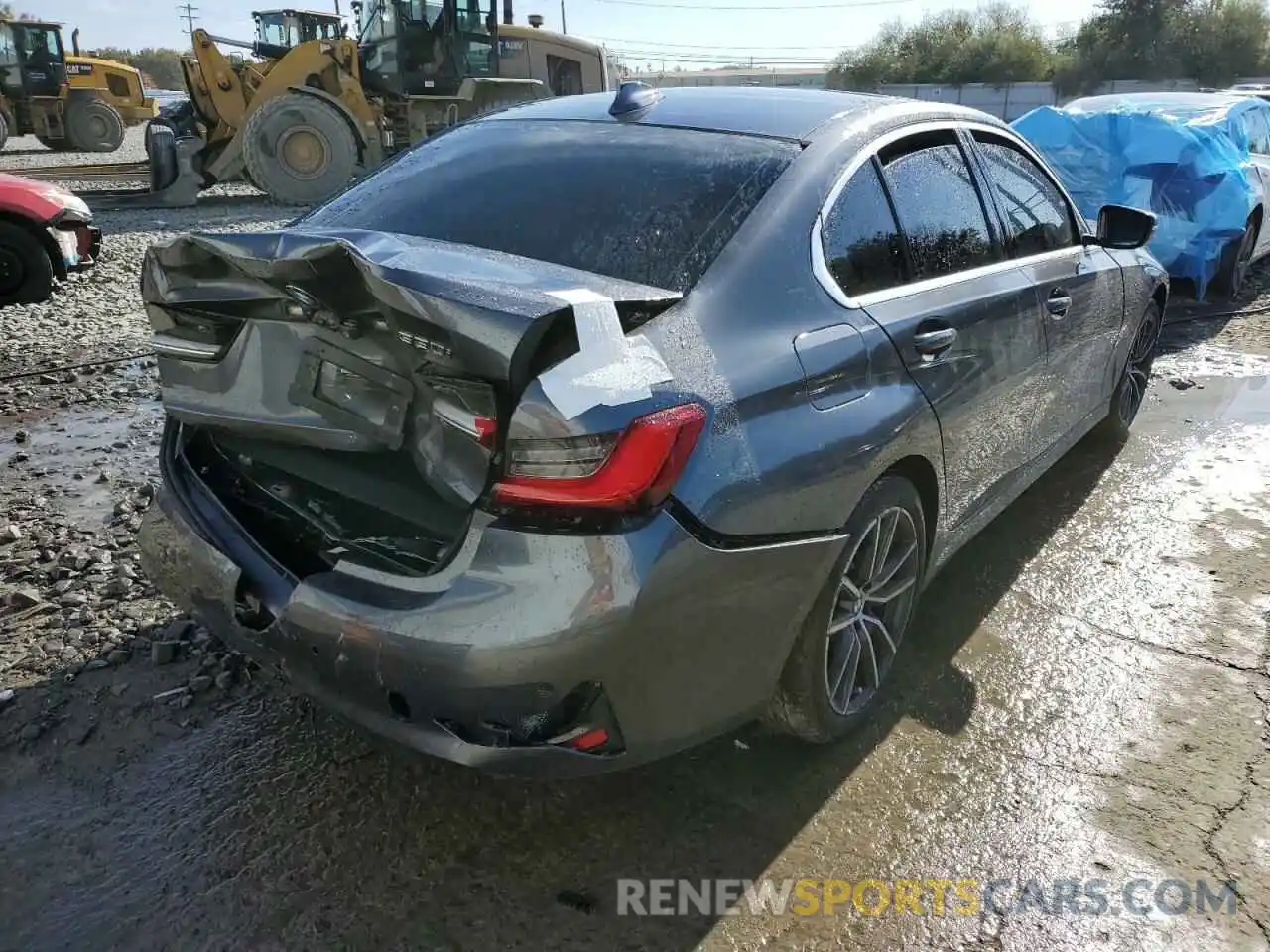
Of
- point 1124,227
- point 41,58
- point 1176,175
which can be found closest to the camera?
point 1124,227

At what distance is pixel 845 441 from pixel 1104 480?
2.94 metres

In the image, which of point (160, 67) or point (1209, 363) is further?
point (160, 67)

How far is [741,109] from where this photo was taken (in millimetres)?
2883

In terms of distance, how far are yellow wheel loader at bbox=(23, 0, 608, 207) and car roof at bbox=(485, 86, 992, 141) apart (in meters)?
11.5

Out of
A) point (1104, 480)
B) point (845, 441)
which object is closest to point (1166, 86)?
point (1104, 480)

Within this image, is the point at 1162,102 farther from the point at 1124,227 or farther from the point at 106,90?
the point at 106,90

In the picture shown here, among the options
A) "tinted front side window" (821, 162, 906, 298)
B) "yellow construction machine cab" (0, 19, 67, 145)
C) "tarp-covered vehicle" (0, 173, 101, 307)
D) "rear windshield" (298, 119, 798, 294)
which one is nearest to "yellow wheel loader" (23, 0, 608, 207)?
"tarp-covered vehicle" (0, 173, 101, 307)

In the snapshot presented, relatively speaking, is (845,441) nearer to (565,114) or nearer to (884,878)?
(884,878)

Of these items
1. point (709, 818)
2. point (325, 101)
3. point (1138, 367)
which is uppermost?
point (325, 101)

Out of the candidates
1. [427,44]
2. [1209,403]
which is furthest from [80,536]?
[427,44]

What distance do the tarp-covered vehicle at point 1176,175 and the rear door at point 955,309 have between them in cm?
521

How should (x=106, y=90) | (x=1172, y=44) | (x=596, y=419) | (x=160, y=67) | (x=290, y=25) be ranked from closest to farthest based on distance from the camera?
1. (x=596, y=419)
2. (x=290, y=25)
3. (x=106, y=90)
4. (x=1172, y=44)
5. (x=160, y=67)

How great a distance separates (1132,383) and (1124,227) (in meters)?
1.12

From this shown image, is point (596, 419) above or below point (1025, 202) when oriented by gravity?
below
